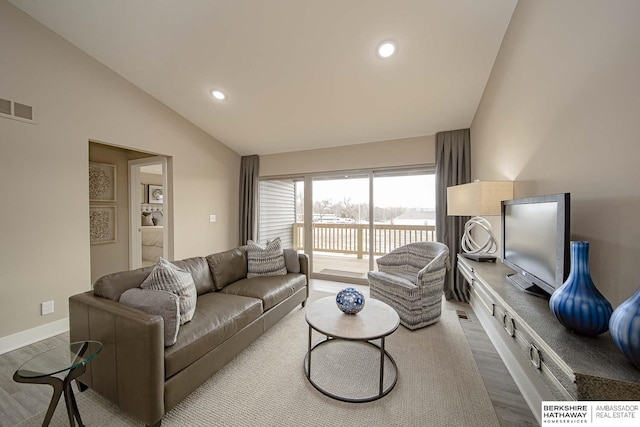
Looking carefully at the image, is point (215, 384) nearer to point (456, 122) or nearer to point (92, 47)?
point (92, 47)

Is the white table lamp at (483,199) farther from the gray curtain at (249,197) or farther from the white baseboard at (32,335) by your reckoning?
the white baseboard at (32,335)

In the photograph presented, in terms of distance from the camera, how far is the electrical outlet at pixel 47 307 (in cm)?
242

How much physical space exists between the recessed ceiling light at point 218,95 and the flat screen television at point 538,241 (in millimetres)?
3231

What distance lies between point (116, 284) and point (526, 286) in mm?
2710

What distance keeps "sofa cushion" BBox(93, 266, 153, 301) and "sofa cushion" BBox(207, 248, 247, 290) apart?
73 cm

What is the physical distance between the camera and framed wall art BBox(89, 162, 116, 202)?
3.62 meters

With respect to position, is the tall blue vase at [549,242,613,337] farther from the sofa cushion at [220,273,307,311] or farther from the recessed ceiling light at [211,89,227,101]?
the recessed ceiling light at [211,89,227,101]

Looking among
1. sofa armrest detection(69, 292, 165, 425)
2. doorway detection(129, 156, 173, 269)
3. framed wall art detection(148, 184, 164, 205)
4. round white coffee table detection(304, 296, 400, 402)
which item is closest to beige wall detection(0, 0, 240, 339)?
doorway detection(129, 156, 173, 269)

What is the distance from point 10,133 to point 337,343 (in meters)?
3.46

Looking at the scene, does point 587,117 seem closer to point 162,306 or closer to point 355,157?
point 162,306

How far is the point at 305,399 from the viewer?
63.4 inches

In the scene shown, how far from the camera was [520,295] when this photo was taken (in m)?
1.51

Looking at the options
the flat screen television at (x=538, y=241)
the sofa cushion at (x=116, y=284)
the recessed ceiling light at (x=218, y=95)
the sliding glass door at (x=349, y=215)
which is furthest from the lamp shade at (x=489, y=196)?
the recessed ceiling light at (x=218, y=95)

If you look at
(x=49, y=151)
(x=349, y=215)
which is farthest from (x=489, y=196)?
(x=49, y=151)
